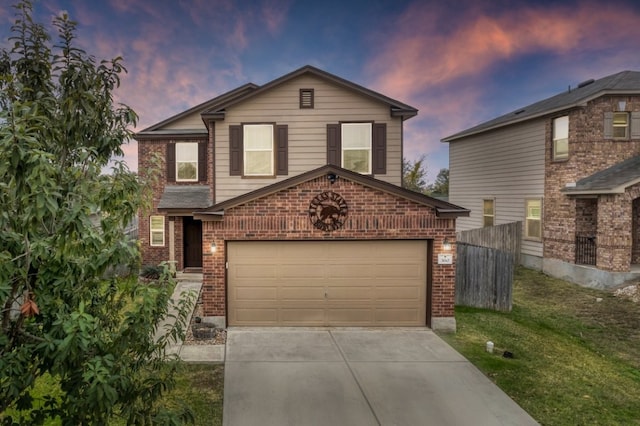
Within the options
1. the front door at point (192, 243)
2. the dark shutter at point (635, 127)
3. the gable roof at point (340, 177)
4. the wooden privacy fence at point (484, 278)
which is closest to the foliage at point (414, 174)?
the dark shutter at point (635, 127)

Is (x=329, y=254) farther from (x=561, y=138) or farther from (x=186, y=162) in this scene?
(x=561, y=138)

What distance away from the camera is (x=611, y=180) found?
1373 cm

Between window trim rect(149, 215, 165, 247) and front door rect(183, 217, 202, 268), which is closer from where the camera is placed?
front door rect(183, 217, 202, 268)

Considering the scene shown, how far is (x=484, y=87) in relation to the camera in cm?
2558

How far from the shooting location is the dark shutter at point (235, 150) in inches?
463

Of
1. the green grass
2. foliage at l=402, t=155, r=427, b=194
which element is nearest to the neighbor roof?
the green grass

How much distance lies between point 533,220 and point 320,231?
42.3ft

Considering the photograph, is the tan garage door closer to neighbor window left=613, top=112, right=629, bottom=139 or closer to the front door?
the front door

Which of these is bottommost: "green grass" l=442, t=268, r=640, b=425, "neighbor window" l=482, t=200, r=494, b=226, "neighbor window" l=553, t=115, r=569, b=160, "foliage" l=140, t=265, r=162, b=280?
"green grass" l=442, t=268, r=640, b=425

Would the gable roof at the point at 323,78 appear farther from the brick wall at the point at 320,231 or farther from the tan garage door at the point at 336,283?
the tan garage door at the point at 336,283

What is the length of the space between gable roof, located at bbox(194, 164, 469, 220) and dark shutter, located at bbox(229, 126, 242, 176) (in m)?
2.97

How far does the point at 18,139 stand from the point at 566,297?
1552 centimetres

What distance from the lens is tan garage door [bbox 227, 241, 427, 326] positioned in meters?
9.36

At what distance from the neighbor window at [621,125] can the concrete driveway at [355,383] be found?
13715 mm
